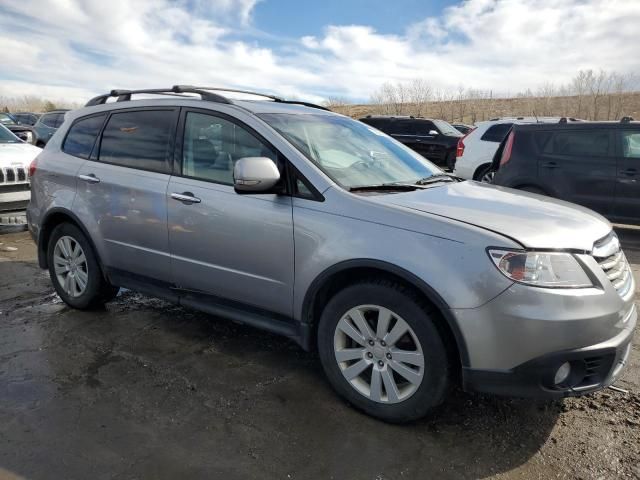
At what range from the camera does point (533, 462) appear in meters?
2.44

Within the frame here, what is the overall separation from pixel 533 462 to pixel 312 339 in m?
1.31

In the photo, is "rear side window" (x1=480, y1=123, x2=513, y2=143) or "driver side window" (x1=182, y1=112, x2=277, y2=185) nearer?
"driver side window" (x1=182, y1=112, x2=277, y2=185)

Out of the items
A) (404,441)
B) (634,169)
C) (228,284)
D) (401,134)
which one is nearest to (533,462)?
(404,441)

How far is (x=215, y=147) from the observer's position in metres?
3.46

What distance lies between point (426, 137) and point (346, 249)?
1334cm

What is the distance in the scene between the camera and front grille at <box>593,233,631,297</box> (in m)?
2.55

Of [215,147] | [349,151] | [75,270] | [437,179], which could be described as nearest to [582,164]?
[437,179]

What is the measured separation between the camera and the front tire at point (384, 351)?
253 cm

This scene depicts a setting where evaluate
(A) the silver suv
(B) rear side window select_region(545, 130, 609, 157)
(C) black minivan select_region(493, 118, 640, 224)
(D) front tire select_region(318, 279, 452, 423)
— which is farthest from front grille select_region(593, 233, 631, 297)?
(B) rear side window select_region(545, 130, 609, 157)

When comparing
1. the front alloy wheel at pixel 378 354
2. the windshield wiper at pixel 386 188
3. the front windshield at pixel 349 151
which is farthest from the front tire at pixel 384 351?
the front windshield at pixel 349 151

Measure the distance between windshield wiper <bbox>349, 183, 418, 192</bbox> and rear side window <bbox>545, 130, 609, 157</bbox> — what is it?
5203 millimetres

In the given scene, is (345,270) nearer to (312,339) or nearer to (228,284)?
(312,339)

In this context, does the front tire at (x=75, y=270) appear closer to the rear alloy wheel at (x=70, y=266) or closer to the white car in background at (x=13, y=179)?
the rear alloy wheel at (x=70, y=266)

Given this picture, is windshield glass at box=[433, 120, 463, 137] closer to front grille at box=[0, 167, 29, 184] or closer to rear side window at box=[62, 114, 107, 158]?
front grille at box=[0, 167, 29, 184]
